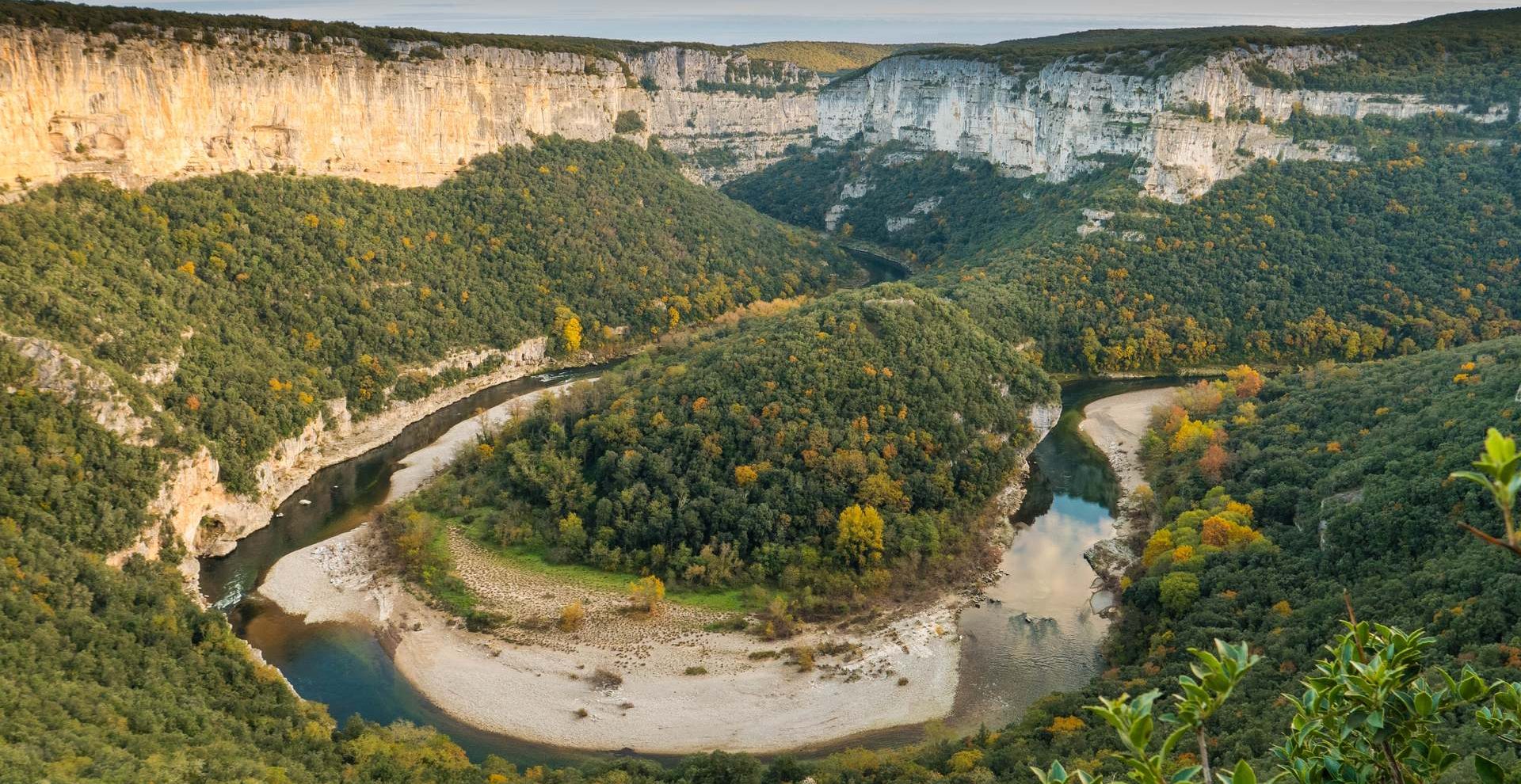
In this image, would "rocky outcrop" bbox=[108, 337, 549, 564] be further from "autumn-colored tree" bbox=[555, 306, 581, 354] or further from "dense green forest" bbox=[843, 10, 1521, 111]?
"dense green forest" bbox=[843, 10, 1521, 111]

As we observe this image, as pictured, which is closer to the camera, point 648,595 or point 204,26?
point 648,595

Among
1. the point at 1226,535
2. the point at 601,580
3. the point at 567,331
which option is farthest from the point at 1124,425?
the point at 567,331

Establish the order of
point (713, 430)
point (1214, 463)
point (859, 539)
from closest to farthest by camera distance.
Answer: point (859, 539)
point (1214, 463)
point (713, 430)

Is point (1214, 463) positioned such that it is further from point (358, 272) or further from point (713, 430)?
point (358, 272)

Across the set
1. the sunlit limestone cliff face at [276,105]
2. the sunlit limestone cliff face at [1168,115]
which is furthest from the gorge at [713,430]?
the sunlit limestone cliff face at [1168,115]

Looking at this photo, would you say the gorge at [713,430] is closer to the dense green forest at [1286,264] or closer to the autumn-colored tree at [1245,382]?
the dense green forest at [1286,264]

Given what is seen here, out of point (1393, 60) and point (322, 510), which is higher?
point (1393, 60)

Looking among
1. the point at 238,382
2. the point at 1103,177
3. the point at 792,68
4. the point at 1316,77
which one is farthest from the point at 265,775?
the point at 792,68

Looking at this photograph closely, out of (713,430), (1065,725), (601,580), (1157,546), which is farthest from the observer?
(713,430)
